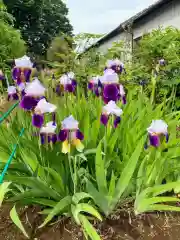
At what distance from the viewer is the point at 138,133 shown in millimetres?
2484

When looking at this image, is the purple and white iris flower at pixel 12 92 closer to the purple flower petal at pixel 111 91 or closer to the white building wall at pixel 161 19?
the purple flower petal at pixel 111 91

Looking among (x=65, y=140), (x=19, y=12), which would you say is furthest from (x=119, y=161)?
(x=19, y=12)

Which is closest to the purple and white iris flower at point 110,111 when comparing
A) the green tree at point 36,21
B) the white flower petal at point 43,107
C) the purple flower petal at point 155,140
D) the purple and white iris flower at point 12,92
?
the purple flower petal at point 155,140

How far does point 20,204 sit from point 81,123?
2.30 feet

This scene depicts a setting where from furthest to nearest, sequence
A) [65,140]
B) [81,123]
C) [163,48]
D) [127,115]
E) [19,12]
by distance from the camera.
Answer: [19,12], [163,48], [127,115], [81,123], [65,140]

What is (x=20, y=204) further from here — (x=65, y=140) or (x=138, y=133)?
(x=138, y=133)

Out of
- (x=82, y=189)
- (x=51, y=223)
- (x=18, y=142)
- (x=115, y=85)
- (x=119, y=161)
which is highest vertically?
(x=115, y=85)

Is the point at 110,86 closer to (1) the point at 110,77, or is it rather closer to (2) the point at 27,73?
(1) the point at 110,77

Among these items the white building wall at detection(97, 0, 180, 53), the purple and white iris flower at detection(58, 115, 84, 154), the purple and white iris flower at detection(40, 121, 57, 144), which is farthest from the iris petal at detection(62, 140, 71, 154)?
the white building wall at detection(97, 0, 180, 53)

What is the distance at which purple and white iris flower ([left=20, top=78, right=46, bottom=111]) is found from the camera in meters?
1.96

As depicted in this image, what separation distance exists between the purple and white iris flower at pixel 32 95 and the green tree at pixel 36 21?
33505mm

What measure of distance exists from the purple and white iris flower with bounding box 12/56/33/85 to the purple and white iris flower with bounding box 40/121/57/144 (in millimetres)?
422

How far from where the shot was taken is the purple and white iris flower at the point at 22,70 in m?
2.21

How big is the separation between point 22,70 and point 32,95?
0.34 metres
